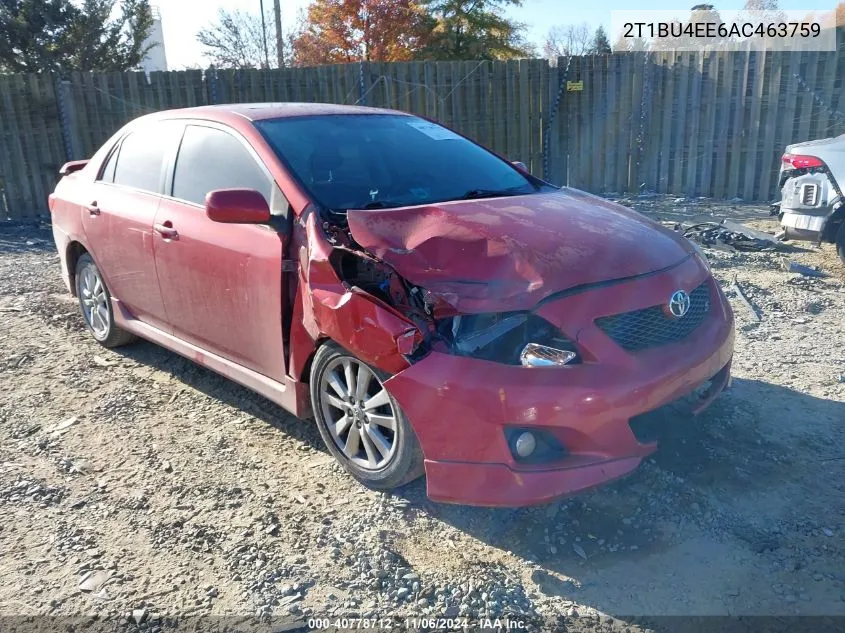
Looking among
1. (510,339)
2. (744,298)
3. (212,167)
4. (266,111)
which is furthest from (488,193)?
(744,298)

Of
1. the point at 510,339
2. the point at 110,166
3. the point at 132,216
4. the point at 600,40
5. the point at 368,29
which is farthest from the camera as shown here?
the point at 600,40

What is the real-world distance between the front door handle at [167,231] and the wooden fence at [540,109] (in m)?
7.85

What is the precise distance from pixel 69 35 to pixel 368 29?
436 inches

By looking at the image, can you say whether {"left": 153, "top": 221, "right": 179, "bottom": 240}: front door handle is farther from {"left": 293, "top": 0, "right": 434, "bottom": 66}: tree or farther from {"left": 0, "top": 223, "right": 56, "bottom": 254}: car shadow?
{"left": 293, "top": 0, "right": 434, "bottom": 66}: tree

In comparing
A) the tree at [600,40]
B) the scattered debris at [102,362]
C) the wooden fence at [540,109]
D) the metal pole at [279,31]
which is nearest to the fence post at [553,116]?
the wooden fence at [540,109]

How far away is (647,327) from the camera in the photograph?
3.08 metres

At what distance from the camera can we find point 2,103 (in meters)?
11.1

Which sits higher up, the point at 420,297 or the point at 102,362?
the point at 420,297

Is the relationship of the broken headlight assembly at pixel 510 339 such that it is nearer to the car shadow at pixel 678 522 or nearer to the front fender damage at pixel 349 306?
the front fender damage at pixel 349 306

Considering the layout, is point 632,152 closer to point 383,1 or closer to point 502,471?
point 502,471

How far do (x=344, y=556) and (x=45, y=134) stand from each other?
10.9 meters

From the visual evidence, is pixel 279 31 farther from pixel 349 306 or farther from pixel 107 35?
pixel 349 306

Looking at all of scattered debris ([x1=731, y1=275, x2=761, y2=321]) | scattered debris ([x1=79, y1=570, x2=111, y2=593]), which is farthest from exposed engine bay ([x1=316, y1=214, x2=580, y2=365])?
scattered debris ([x1=731, y1=275, x2=761, y2=321])

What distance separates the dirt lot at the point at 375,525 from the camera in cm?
272
